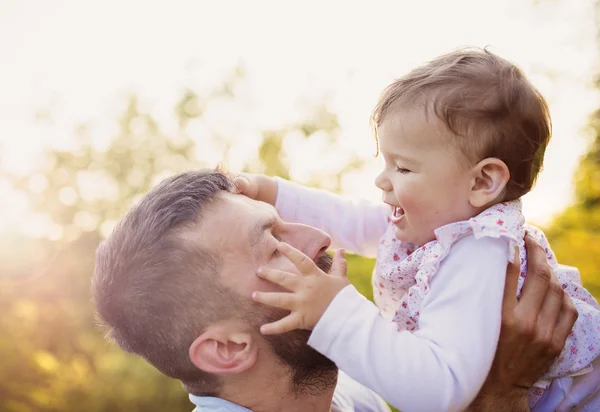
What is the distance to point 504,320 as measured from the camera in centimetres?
210

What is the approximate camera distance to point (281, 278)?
6.46ft

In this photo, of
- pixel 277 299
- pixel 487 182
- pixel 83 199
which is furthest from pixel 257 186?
pixel 83 199

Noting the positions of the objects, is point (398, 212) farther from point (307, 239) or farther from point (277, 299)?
point (277, 299)

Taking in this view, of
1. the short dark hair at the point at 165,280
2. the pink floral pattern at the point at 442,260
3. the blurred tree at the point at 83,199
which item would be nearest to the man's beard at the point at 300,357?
the short dark hair at the point at 165,280

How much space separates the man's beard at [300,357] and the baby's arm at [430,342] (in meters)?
0.38

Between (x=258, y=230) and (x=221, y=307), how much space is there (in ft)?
0.96

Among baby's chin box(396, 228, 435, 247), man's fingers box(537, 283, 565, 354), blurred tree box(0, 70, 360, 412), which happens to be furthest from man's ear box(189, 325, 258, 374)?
blurred tree box(0, 70, 360, 412)

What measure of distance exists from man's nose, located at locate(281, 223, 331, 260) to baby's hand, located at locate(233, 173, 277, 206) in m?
0.31

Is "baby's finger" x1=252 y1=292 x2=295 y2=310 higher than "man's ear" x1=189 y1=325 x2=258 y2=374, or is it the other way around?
"baby's finger" x1=252 y1=292 x2=295 y2=310

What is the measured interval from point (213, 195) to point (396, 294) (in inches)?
30.3

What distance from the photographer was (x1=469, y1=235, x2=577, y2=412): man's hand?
2119 mm

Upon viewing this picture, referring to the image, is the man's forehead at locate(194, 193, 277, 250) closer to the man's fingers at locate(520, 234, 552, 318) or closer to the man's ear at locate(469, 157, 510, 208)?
the man's ear at locate(469, 157, 510, 208)

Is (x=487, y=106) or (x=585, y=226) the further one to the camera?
(x=585, y=226)

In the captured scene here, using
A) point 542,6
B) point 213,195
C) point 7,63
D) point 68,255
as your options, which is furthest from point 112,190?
point 542,6
